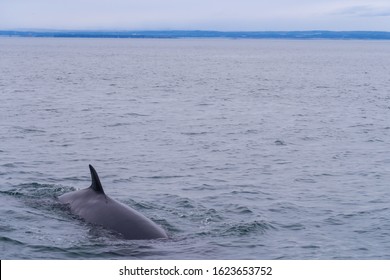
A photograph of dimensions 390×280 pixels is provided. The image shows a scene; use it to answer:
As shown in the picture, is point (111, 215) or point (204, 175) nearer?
point (111, 215)

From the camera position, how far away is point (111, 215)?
1445cm

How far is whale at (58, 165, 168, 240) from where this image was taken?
45.7 ft

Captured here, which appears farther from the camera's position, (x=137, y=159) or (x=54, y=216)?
(x=137, y=159)

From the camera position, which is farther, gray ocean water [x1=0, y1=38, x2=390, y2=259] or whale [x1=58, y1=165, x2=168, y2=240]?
gray ocean water [x1=0, y1=38, x2=390, y2=259]

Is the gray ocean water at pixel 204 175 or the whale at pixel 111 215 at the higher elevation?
the whale at pixel 111 215

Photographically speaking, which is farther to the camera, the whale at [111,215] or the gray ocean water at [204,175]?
the gray ocean water at [204,175]

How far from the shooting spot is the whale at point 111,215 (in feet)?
45.7

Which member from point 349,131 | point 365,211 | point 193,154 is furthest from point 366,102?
point 365,211

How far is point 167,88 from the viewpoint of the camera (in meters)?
59.2

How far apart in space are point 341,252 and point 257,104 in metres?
32.3

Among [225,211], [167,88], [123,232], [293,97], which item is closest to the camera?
[123,232]

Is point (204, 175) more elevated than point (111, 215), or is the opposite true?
point (111, 215)

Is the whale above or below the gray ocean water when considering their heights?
above
